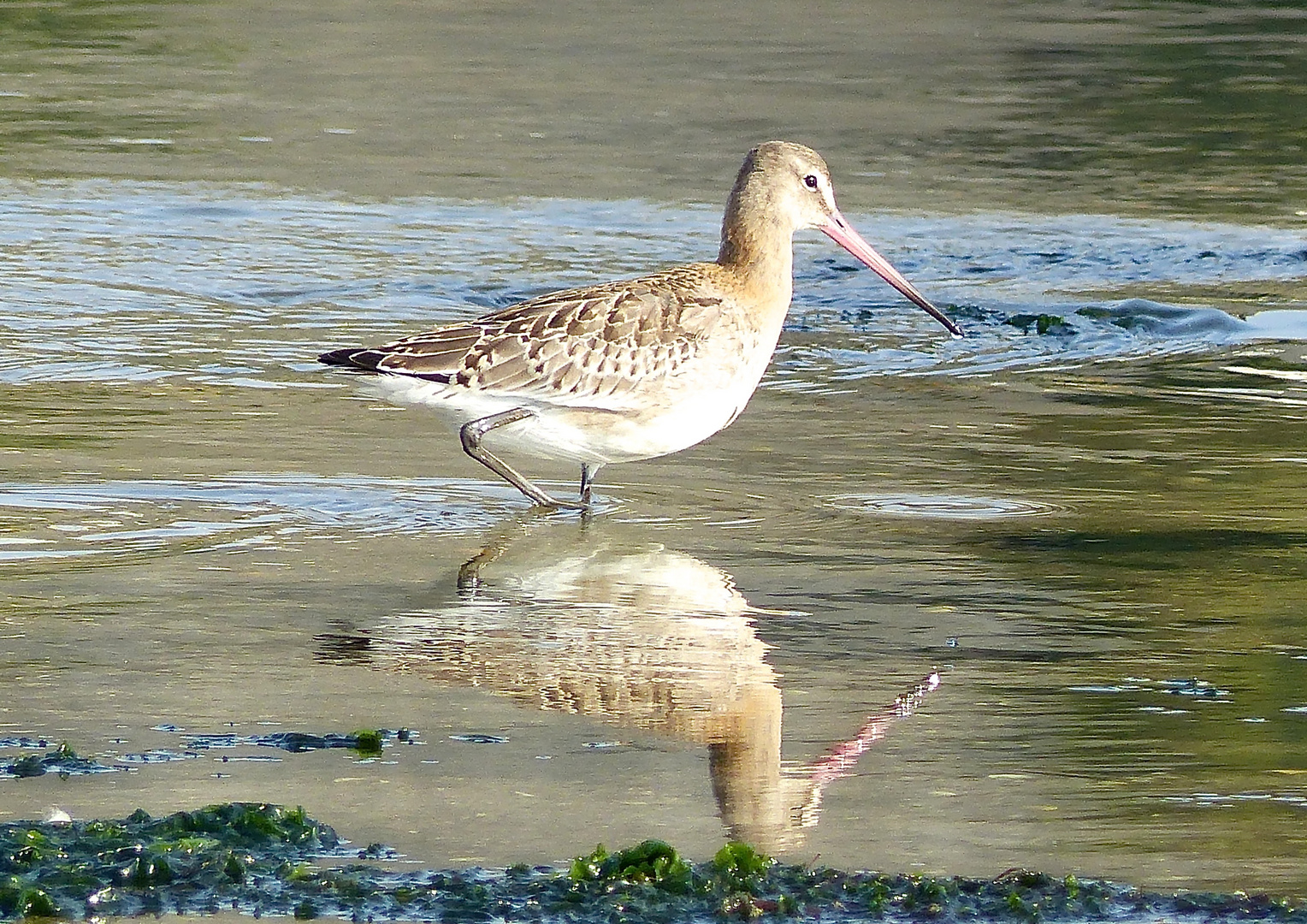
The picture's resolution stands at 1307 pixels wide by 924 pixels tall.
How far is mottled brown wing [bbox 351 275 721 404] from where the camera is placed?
7.74 metres

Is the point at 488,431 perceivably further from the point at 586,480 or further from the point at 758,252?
the point at 758,252

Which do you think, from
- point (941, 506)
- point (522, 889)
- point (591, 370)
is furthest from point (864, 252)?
point (522, 889)

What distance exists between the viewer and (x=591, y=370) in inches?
309

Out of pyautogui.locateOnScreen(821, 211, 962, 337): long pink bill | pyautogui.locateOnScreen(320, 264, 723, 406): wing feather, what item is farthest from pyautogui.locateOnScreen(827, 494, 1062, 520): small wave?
pyautogui.locateOnScreen(821, 211, 962, 337): long pink bill

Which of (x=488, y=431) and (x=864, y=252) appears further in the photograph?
(x=864, y=252)

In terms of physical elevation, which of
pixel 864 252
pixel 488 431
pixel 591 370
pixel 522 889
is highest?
pixel 864 252

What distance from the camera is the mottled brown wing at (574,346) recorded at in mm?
7738

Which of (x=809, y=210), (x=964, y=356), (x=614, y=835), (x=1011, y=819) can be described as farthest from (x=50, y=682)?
(x=964, y=356)

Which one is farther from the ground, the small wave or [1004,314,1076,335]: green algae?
[1004,314,1076,335]: green algae

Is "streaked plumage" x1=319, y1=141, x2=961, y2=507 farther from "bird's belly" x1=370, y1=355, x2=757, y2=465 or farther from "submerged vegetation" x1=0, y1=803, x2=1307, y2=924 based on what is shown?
"submerged vegetation" x1=0, y1=803, x2=1307, y2=924

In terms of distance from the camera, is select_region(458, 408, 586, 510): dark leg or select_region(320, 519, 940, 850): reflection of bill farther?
select_region(458, 408, 586, 510): dark leg

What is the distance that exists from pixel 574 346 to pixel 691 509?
758mm

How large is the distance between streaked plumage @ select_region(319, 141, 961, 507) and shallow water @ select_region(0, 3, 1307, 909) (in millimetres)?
239

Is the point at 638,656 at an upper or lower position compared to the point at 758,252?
lower
